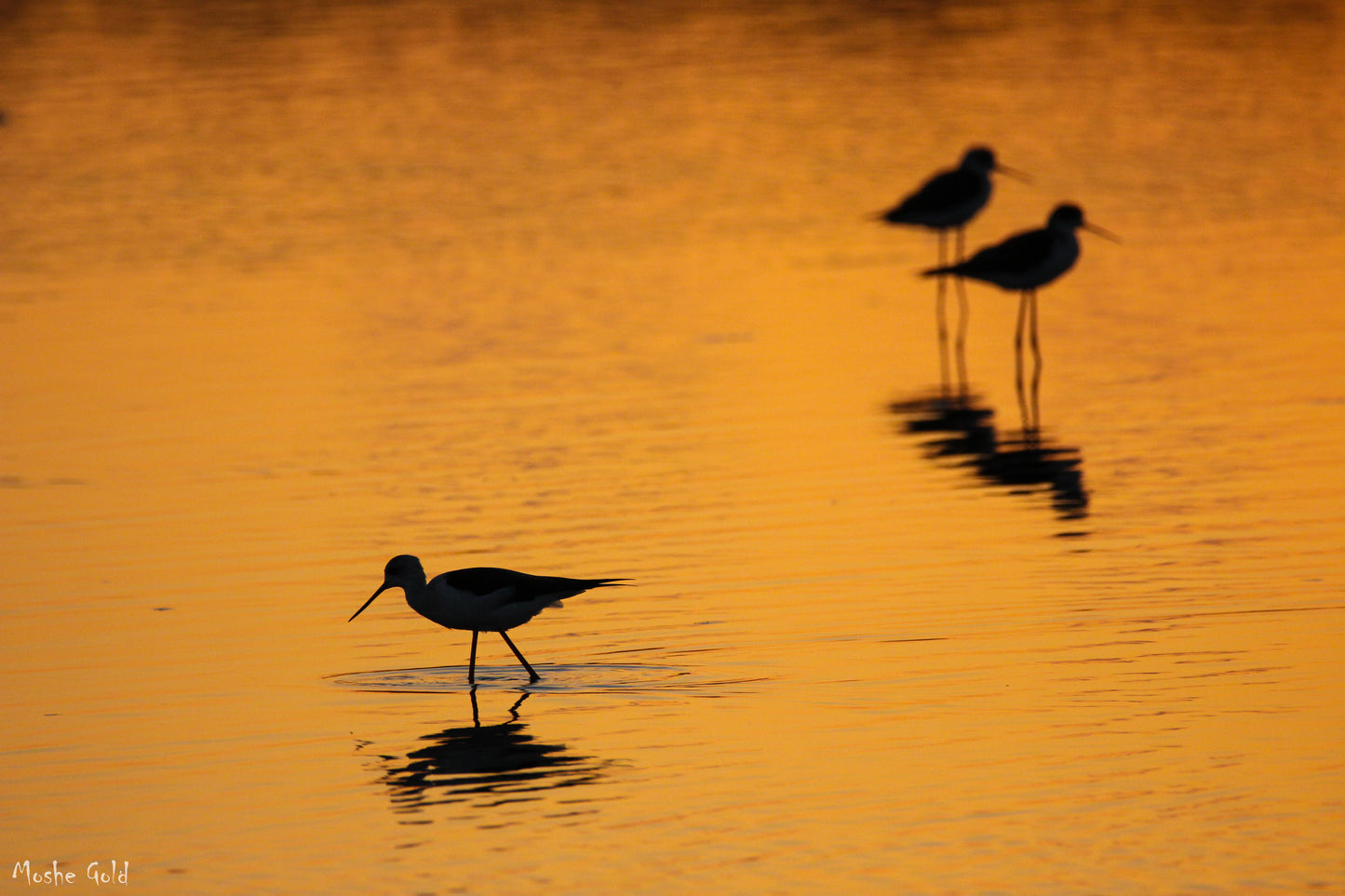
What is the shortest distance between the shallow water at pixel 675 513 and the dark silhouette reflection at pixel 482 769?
3 cm

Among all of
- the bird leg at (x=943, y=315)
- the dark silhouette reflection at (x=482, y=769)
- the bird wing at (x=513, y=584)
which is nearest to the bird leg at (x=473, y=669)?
the bird wing at (x=513, y=584)

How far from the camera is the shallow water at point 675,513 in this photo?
770cm

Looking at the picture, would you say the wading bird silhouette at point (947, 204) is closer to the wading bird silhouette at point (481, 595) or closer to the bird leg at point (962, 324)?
the bird leg at point (962, 324)

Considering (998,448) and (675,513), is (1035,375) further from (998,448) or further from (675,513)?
(675,513)

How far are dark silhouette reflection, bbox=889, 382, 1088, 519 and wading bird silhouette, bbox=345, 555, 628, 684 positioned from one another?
3.49 metres

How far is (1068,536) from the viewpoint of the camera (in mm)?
11570

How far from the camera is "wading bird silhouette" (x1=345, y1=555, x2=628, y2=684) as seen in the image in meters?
9.60

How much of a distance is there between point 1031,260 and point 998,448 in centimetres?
419

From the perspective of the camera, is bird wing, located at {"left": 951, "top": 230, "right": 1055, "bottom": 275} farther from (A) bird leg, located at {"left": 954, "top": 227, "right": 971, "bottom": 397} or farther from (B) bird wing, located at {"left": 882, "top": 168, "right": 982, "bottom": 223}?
(B) bird wing, located at {"left": 882, "top": 168, "right": 982, "bottom": 223}

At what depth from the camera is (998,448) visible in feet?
46.1

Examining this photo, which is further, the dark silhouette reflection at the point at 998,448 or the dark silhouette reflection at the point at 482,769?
the dark silhouette reflection at the point at 998,448

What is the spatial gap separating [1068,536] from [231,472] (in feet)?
16.9

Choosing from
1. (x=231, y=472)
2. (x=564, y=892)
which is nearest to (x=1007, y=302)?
(x=231, y=472)

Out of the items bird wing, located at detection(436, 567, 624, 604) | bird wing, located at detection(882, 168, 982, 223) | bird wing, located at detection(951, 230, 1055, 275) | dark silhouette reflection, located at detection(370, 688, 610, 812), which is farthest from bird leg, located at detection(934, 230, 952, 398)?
dark silhouette reflection, located at detection(370, 688, 610, 812)
